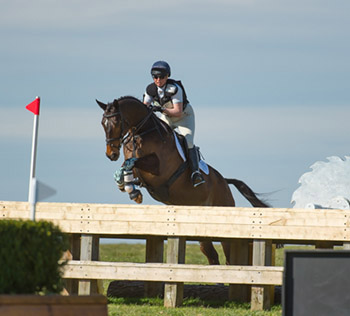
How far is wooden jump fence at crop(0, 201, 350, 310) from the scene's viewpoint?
8547 millimetres

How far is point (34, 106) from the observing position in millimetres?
7613

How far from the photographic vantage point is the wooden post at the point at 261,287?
28.3 ft

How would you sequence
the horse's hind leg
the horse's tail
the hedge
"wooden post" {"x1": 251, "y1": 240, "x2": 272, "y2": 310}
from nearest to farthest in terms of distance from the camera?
the hedge → "wooden post" {"x1": 251, "y1": 240, "x2": 272, "y2": 310} → the horse's hind leg → the horse's tail

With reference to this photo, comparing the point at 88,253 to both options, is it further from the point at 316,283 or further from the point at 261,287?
the point at 316,283

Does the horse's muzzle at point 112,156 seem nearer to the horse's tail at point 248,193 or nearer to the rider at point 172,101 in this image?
the rider at point 172,101

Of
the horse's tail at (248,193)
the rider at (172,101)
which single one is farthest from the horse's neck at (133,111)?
the horse's tail at (248,193)

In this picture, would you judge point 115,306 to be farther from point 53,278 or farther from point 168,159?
point 53,278

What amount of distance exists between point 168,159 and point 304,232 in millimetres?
2722

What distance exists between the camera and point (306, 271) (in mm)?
4977

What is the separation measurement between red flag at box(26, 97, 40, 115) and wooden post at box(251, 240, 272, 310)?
3146 millimetres

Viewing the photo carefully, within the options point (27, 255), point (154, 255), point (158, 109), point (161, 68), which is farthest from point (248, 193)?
point (27, 255)

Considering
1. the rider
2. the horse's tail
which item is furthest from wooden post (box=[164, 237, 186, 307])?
the horse's tail

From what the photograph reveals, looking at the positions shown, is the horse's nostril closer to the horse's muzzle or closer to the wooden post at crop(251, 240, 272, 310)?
the horse's muzzle

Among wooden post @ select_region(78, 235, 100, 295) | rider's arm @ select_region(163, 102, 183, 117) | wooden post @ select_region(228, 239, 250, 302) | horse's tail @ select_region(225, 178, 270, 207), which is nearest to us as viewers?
wooden post @ select_region(78, 235, 100, 295)
